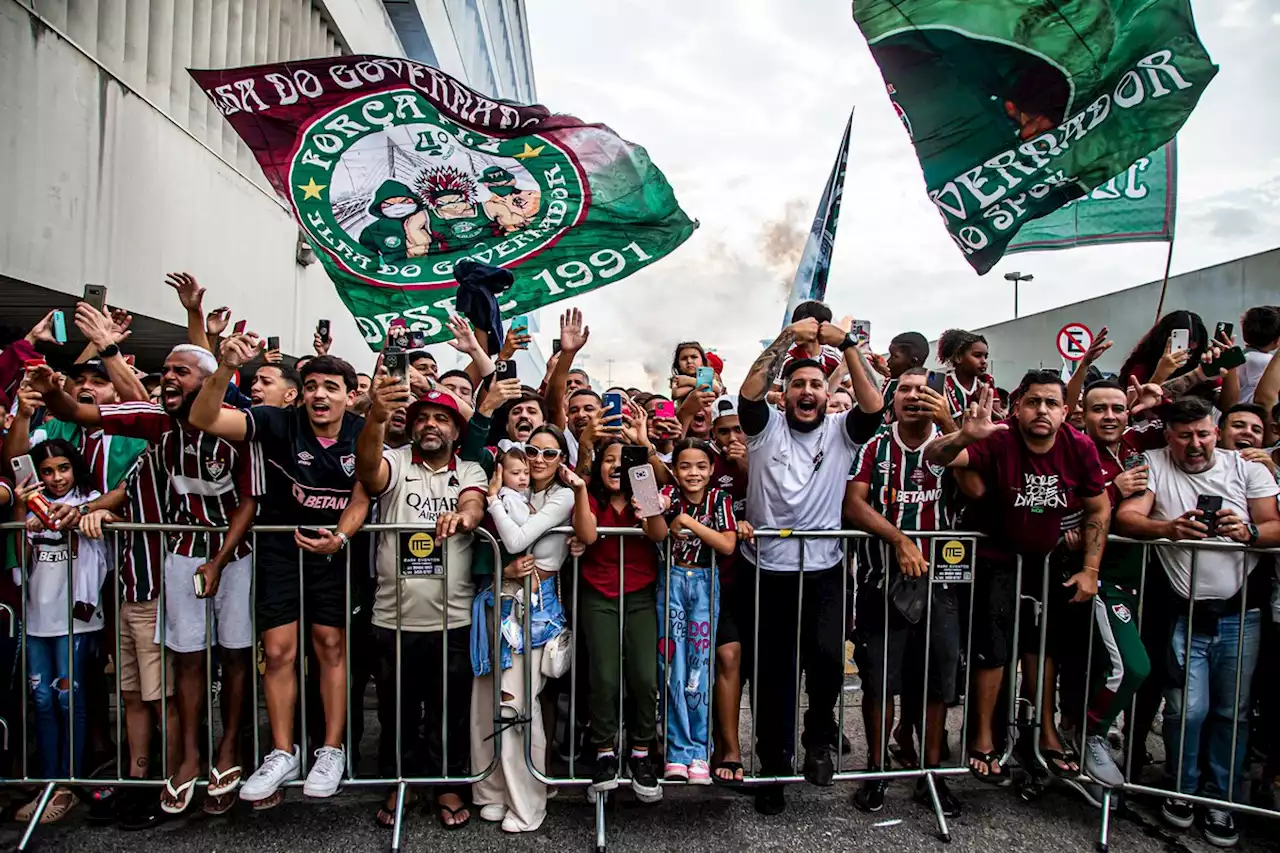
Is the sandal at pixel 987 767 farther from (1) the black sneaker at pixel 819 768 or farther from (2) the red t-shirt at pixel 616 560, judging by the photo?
(2) the red t-shirt at pixel 616 560

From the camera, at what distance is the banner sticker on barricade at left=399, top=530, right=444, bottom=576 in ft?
12.5

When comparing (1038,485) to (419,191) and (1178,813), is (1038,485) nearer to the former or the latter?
(1178,813)

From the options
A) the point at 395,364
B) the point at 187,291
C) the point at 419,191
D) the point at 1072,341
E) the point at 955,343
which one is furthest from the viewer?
the point at 1072,341

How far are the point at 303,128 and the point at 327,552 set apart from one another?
3.94m

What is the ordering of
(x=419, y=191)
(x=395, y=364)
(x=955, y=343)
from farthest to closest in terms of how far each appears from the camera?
1. (x=419, y=191)
2. (x=955, y=343)
3. (x=395, y=364)

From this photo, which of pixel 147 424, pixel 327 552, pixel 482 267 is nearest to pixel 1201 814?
pixel 327 552

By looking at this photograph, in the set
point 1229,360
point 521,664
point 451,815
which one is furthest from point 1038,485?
point 451,815

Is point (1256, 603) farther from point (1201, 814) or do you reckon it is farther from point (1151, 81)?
point (1151, 81)

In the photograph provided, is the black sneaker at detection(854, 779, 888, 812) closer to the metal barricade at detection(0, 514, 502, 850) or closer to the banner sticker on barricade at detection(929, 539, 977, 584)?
the banner sticker on barricade at detection(929, 539, 977, 584)

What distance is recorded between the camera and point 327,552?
361 cm

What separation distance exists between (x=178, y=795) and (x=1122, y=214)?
7644 millimetres

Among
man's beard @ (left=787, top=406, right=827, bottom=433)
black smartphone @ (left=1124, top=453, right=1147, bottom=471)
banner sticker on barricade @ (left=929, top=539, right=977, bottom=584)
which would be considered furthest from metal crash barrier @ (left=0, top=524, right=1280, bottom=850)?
man's beard @ (left=787, top=406, right=827, bottom=433)

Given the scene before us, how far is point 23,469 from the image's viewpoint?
161 inches

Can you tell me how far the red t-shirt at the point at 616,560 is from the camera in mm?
3924
